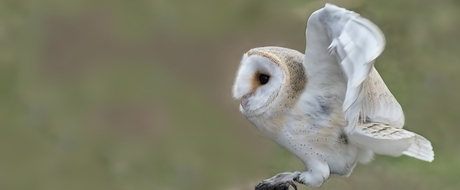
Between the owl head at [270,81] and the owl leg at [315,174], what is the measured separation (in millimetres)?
166

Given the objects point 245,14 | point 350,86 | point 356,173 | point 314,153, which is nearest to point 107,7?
point 245,14

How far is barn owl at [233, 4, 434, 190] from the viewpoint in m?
1.29

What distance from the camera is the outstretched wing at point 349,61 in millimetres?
937

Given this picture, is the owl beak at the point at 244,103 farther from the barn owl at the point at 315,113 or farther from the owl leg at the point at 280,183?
the owl leg at the point at 280,183

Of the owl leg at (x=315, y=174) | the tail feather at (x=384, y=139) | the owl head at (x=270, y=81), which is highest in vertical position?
the owl head at (x=270, y=81)

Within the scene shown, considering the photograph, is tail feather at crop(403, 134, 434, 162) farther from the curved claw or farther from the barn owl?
the curved claw

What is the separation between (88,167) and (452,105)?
2.37 metres

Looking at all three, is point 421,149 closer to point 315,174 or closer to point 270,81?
point 315,174

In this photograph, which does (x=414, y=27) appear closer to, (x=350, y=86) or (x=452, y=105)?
(x=452, y=105)

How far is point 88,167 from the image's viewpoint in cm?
271

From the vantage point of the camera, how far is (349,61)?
990 mm

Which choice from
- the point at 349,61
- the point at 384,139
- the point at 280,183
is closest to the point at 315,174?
the point at 280,183

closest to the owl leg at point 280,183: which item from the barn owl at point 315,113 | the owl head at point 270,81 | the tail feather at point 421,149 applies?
the barn owl at point 315,113

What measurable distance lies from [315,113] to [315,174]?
16 cm
